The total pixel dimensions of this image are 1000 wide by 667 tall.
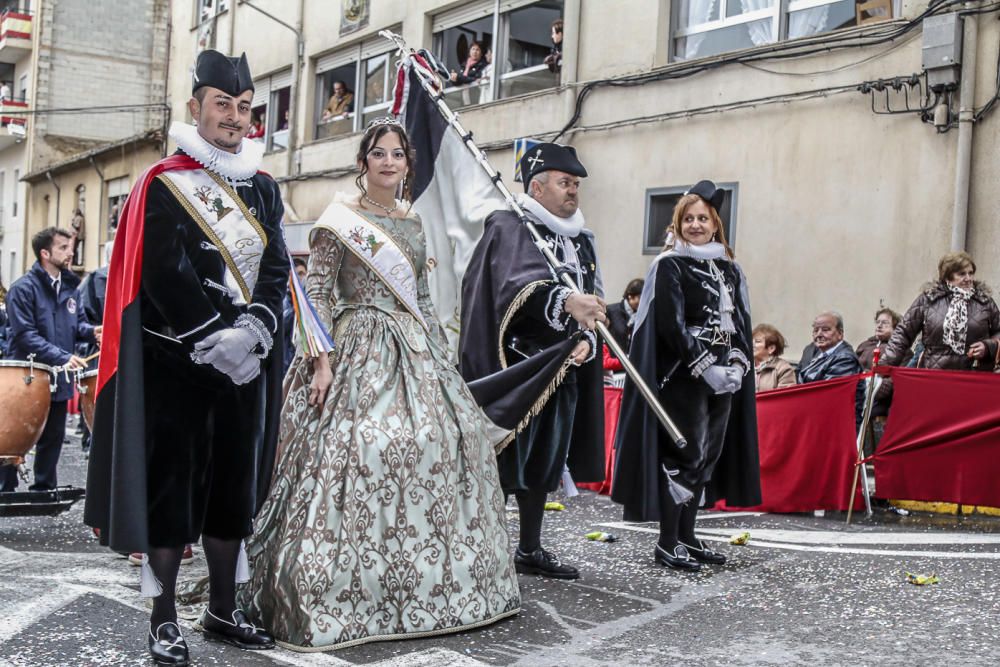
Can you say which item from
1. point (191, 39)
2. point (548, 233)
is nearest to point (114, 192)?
point (191, 39)

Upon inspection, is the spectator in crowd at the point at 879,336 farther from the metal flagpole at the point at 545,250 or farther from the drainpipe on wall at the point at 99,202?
the drainpipe on wall at the point at 99,202

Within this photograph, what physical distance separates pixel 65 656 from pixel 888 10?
9.47 meters

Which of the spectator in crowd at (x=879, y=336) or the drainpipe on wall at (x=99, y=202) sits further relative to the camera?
the drainpipe on wall at (x=99, y=202)

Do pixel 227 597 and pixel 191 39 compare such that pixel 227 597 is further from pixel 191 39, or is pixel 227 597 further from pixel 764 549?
pixel 191 39

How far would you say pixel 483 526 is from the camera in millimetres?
4562

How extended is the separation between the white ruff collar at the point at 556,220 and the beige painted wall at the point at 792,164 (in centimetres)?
543

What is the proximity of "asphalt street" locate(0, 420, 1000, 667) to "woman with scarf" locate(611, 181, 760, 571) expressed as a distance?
0.33 m

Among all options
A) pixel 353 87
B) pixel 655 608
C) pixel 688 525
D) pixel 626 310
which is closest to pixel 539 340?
pixel 688 525

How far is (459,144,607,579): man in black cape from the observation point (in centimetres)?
547

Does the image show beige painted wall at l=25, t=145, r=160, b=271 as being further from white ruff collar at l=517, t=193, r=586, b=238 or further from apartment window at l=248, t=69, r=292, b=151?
white ruff collar at l=517, t=193, r=586, b=238

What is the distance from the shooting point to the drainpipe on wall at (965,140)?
9.78m

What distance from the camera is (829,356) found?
Answer: 29.5ft

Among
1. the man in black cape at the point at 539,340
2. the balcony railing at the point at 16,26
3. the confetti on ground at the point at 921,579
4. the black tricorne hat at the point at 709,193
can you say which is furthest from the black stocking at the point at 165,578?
the balcony railing at the point at 16,26

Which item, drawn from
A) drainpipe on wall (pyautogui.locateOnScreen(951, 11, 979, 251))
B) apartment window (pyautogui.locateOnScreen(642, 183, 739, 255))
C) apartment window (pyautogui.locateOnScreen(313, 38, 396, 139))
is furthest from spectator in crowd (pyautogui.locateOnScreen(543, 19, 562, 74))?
drainpipe on wall (pyautogui.locateOnScreen(951, 11, 979, 251))
